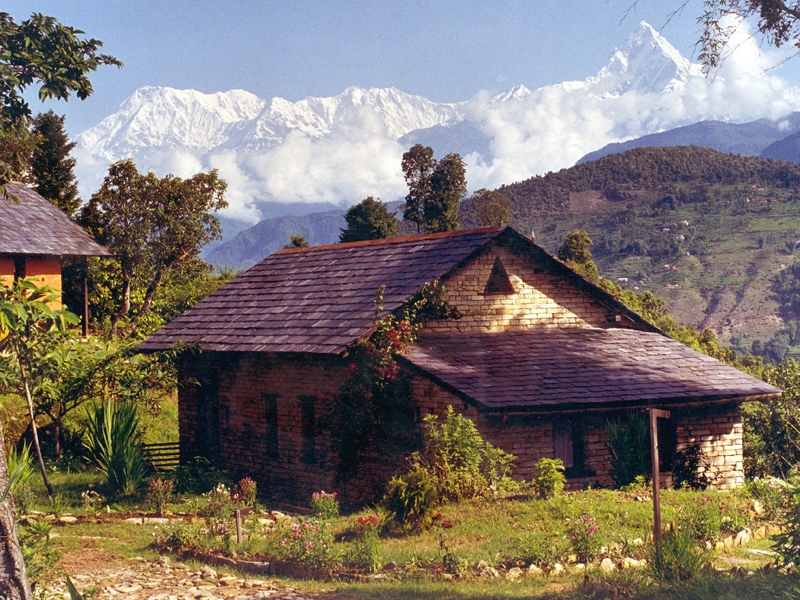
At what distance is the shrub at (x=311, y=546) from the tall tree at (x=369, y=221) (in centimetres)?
4353

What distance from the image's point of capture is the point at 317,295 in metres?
19.7

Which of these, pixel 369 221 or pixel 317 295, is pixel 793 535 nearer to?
pixel 317 295

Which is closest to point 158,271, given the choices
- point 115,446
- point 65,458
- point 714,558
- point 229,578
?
point 65,458

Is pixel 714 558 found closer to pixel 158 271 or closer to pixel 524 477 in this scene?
pixel 524 477

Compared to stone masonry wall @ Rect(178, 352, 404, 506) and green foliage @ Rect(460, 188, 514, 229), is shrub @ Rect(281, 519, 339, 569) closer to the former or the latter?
stone masonry wall @ Rect(178, 352, 404, 506)

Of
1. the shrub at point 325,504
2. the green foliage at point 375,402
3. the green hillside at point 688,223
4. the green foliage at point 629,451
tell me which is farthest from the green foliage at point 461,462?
the green hillside at point 688,223

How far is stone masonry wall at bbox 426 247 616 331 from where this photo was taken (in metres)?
18.4

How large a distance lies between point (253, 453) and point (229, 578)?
8948mm

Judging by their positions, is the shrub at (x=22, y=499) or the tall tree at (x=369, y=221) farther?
the tall tree at (x=369, y=221)

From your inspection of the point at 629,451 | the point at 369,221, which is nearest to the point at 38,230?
the point at 629,451

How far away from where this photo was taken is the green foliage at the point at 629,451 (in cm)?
1595

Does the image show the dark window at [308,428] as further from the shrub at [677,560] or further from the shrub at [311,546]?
the shrub at [677,560]

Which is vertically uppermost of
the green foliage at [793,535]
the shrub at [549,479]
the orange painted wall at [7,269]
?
the orange painted wall at [7,269]

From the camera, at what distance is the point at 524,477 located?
51.0 ft
